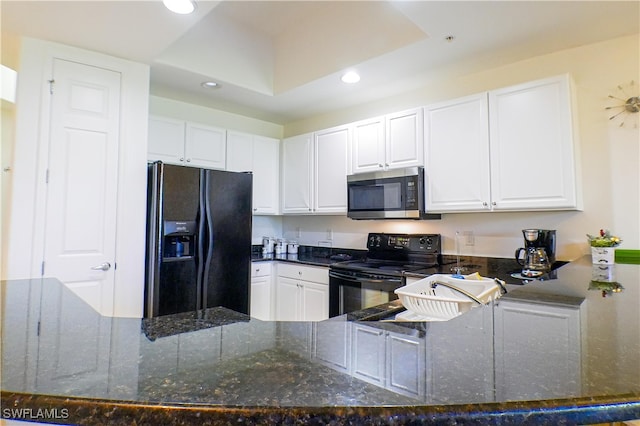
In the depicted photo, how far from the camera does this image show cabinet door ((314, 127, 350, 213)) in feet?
11.3

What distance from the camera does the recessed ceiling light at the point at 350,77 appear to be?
2908 mm

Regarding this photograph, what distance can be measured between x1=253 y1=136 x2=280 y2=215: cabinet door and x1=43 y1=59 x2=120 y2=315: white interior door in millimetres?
1551

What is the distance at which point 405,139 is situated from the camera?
117 inches

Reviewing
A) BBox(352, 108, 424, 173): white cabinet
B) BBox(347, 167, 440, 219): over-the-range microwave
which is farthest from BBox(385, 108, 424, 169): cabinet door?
BBox(347, 167, 440, 219): over-the-range microwave

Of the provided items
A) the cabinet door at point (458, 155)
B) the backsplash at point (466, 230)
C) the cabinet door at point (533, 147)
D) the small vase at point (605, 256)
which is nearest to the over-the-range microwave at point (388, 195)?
the cabinet door at point (458, 155)

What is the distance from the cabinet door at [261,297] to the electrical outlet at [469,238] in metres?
1.98

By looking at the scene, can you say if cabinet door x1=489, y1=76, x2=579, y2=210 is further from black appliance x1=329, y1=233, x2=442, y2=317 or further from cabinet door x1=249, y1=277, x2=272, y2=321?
cabinet door x1=249, y1=277, x2=272, y2=321

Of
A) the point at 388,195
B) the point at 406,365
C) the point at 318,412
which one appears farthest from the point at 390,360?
the point at 388,195

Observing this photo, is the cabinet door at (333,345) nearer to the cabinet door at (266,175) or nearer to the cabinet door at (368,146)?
the cabinet door at (368,146)

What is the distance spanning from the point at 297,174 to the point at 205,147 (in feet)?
3.32

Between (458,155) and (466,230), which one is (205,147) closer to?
(458,155)

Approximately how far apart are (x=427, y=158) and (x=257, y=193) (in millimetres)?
1911

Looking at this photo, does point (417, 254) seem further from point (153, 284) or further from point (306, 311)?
point (153, 284)

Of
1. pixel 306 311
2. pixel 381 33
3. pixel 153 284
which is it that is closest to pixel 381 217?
pixel 306 311
